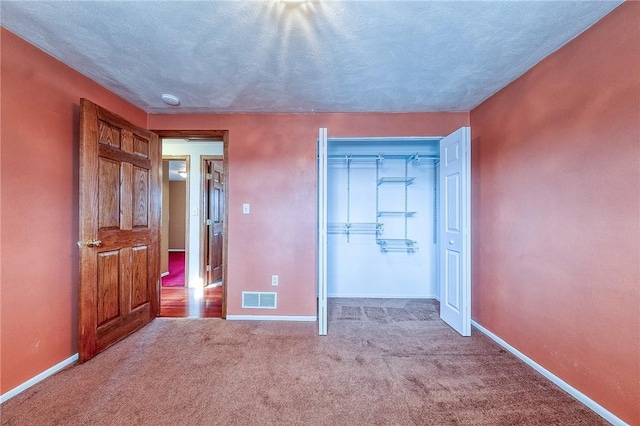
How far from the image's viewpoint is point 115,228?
2.37 m

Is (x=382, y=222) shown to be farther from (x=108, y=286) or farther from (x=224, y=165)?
(x=108, y=286)

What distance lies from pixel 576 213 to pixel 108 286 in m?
3.59

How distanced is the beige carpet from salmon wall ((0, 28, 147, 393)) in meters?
0.29

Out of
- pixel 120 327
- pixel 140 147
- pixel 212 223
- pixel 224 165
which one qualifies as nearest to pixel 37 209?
pixel 140 147

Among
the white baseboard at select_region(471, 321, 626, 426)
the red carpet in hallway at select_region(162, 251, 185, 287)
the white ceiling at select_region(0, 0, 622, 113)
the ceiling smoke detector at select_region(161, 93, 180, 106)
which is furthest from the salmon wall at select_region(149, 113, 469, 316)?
the red carpet in hallway at select_region(162, 251, 185, 287)

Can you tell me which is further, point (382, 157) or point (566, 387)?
point (382, 157)

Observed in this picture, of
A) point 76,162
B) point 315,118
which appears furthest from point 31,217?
point 315,118

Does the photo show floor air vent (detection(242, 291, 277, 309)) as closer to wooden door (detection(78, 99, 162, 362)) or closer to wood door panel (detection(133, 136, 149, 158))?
wooden door (detection(78, 99, 162, 362))

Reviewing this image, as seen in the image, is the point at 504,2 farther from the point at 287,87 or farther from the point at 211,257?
the point at 211,257

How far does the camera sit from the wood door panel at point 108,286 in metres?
2.22

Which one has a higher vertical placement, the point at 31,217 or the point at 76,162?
the point at 76,162

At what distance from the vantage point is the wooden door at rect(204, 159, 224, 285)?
4.36m

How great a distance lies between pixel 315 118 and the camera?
9.90ft

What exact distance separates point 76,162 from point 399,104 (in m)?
2.95
